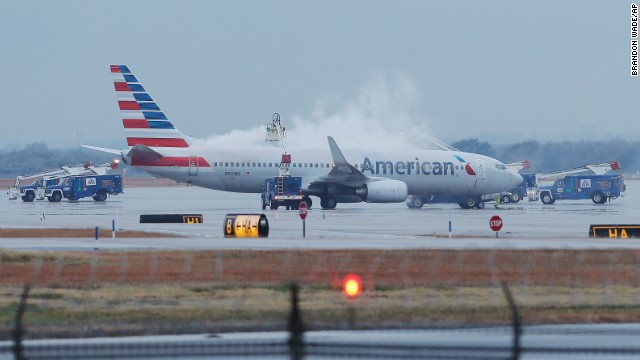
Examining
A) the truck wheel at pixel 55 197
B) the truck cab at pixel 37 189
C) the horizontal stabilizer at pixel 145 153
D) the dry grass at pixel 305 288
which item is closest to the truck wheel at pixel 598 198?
the horizontal stabilizer at pixel 145 153

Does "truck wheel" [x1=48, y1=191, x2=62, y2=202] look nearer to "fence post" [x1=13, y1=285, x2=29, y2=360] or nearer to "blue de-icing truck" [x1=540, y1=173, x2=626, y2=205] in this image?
"blue de-icing truck" [x1=540, y1=173, x2=626, y2=205]

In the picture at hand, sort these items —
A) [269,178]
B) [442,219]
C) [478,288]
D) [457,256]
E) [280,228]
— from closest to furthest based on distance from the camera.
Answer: [478,288] < [457,256] < [280,228] < [442,219] < [269,178]

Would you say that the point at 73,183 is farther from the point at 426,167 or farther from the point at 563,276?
the point at 563,276

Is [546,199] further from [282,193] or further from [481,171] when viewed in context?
[282,193]

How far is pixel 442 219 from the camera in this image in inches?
2296

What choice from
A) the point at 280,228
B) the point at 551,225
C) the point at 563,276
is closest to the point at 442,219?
the point at 551,225

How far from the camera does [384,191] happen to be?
227ft

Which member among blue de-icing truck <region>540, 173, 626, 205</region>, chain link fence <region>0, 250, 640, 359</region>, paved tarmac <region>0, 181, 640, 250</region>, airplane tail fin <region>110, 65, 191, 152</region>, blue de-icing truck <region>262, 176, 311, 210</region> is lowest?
chain link fence <region>0, 250, 640, 359</region>

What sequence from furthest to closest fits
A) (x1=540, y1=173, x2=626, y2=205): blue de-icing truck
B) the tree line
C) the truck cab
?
the tree line < the truck cab < (x1=540, y1=173, x2=626, y2=205): blue de-icing truck

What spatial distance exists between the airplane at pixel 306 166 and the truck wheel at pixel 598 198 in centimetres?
1125

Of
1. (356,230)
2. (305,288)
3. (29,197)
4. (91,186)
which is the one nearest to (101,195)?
(91,186)

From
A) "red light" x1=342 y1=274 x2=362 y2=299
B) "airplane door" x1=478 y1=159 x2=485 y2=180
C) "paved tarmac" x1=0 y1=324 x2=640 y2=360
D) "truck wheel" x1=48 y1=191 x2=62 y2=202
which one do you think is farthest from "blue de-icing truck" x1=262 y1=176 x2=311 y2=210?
"paved tarmac" x1=0 y1=324 x2=640 y2=360

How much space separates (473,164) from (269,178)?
12.9m

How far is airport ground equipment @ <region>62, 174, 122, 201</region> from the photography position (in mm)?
89062
